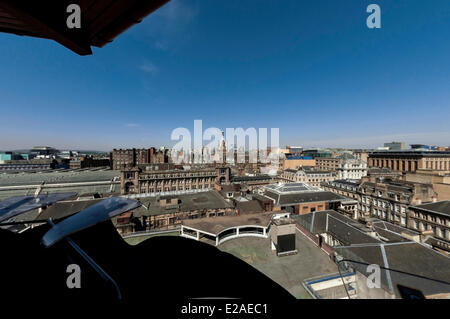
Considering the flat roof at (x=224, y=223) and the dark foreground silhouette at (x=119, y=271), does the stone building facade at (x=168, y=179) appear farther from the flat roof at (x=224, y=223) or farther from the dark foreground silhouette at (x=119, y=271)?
the dark foreground silhouette at (x=119, y=271)

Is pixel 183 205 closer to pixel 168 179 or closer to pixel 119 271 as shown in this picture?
pixel 168 179

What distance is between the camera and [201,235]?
13523 millimetres

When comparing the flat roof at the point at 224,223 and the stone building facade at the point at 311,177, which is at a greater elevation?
the flat roof at the point at 224,223

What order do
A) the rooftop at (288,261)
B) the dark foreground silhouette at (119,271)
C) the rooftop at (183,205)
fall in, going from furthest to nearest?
the rooftop at (183,205) < the rooftop at (288,261) < the dark foreground silhouette at (119,271)

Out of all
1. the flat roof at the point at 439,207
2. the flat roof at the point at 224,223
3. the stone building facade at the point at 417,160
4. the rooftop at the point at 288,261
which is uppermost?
the stone building facade at the point at 417,160

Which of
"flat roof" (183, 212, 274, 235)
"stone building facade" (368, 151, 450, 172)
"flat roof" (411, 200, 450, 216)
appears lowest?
"flat roof" (411, 200, 450, 216)

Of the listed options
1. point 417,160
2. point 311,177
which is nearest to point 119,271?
point 311,177

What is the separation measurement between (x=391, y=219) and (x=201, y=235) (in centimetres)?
4007

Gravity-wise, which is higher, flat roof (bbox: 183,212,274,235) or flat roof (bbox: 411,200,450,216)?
flat roof (bbox: 183,212,274,235)

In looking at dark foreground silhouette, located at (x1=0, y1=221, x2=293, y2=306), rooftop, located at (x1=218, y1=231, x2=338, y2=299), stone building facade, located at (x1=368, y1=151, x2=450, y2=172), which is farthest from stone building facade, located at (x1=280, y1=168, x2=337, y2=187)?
dark foreground silhouette, located at (x1=0, y1=221, x2=293, y2=306)

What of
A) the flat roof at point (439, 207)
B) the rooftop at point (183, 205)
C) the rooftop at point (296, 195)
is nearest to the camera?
the flat roof at point (439, 207)

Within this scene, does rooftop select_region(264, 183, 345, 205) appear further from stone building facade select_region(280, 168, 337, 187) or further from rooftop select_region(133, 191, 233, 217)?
stone building facade select_region(280, 168, 337, 187)

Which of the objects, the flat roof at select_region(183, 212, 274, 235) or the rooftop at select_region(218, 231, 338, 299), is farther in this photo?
the flat roof at select_region(183, 212, 274, 235)

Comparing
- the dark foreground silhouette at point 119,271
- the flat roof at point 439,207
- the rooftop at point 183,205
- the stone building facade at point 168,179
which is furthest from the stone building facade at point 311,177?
the dark foreground silhouette at point 119,271
